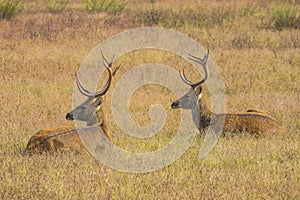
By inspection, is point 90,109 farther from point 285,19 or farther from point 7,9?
point 285,19

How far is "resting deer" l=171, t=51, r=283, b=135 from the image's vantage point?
10.3 metres

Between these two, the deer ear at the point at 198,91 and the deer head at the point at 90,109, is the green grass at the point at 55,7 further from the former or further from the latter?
the deer head at the point at 90,109

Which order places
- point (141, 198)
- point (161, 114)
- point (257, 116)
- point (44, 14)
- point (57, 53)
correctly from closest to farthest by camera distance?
point (141, 198)
point (257, 116)
point (161, 114)
point (57, 53)
point (44, 14)

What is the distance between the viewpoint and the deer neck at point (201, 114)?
35.2 feet

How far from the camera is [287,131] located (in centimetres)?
1039

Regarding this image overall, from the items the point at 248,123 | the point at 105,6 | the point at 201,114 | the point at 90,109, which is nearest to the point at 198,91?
the point at 201,114

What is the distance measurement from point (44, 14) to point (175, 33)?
458 centimetres

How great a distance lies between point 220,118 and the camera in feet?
34.5

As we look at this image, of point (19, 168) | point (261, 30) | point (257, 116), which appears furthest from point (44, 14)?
point (19, 168)

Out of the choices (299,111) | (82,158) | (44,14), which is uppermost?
(82,158)

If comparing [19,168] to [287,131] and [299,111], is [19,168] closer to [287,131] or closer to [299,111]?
[287,131]

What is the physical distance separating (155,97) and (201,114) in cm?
252

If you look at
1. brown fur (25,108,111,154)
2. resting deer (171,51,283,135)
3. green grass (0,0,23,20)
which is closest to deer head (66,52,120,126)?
brown fur (25,108,111,154)

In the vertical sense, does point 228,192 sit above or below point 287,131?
above
